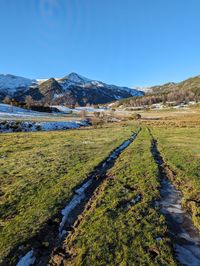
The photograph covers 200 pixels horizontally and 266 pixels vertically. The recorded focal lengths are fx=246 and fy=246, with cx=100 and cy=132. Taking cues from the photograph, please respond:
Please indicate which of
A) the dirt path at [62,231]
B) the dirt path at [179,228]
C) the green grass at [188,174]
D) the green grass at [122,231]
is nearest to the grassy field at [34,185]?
the dirt path at [62,231]

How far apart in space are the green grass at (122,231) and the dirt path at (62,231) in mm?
487

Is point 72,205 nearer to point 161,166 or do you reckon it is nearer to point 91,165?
point 91,165

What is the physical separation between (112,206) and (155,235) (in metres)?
3.85

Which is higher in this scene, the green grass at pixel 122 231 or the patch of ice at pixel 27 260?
the green grass at pixel 122 231

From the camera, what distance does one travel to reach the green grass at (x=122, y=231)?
417 inches

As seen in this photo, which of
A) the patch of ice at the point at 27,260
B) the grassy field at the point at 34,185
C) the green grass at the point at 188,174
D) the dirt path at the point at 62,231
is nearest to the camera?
the patch of ice at the point at 27,260

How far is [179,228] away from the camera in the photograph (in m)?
13.4

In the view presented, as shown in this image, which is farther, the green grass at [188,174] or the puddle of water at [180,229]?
the green grass at [188,174]

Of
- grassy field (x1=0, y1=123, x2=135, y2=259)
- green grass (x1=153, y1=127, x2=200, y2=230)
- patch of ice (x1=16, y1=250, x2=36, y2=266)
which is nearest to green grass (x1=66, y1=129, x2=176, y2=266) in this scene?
patch of ice (x1=16, y1=250, x2=36, y2=266)

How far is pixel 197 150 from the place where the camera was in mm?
34438

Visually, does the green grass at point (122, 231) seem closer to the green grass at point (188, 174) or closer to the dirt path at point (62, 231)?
the dirt path at point (62, 231)

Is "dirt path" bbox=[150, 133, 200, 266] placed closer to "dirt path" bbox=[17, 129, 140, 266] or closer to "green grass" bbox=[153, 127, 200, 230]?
"green grass" bbox=[153, 127, 200, 230]

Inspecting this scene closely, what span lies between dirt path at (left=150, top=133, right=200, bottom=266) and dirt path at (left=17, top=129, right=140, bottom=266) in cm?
500

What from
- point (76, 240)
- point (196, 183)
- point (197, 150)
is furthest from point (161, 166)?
point (76, 240)
